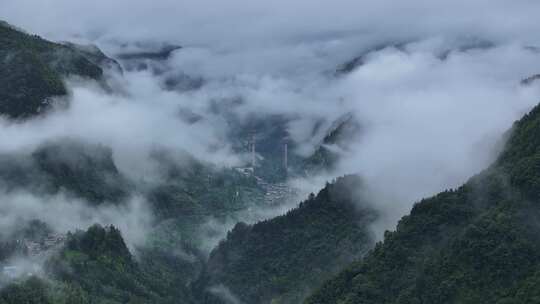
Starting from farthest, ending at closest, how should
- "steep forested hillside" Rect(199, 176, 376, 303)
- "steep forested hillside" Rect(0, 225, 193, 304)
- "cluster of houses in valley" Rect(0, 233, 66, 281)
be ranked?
"steep forested hillside" Rect(199, 176, 376, 303)
"cluster of houses in valley" Rect(0, 233, 66, 281)
"steep forested hillside" Rect(0, 225, 193, 304)

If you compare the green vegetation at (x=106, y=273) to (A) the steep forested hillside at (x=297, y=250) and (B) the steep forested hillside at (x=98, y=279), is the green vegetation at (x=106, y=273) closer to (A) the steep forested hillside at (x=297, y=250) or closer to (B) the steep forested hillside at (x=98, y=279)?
(B) the steep forested hillside at (x=98, y=279)

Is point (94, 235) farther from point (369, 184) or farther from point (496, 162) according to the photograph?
point (496, 162)

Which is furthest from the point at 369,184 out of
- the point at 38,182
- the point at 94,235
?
the point at 38,182

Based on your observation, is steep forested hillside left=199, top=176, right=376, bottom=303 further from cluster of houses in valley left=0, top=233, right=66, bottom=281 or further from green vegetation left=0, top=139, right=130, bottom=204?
green vegetation left=0, top=139, right=130, bottom=204

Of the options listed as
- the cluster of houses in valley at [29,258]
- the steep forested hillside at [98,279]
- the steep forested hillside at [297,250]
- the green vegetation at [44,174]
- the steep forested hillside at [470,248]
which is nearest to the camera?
the steep forested hillside at [470,248]

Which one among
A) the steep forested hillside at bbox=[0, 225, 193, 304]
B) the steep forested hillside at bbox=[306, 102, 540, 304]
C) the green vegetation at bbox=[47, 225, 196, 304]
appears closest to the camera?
the steep forested hillside at bbox=[306, 102, 540, 304]

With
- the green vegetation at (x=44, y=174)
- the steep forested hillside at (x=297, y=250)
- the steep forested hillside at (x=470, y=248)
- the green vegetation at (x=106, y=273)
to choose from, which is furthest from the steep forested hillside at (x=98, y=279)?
the steep forested hillside at (x=470, y=248)

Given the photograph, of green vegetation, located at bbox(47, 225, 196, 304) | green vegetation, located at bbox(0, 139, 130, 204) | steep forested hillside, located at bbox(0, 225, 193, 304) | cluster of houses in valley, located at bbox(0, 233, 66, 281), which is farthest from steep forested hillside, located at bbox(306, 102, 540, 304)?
green vegetation, located at bbox(0, 139, 130, 204)
